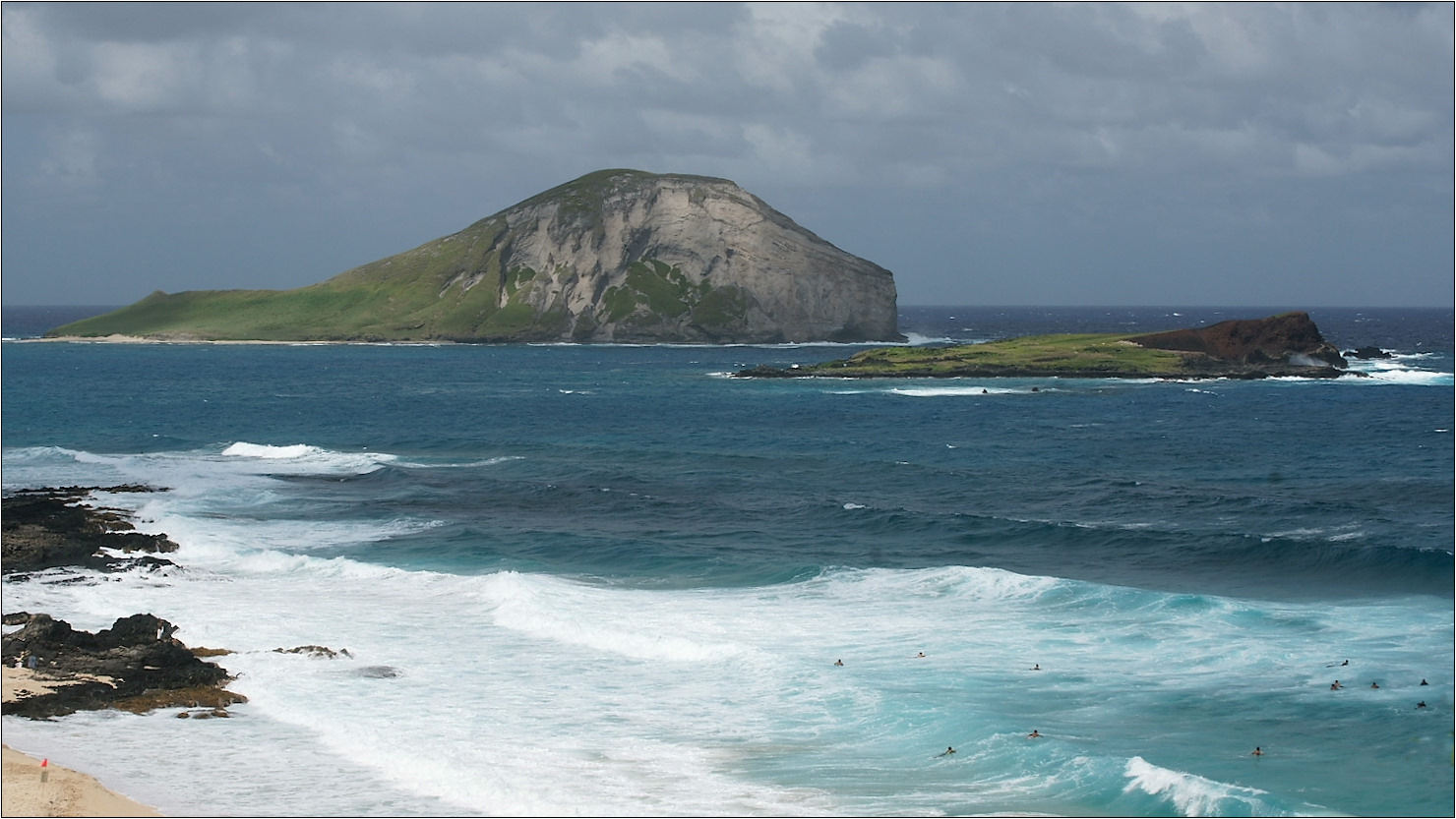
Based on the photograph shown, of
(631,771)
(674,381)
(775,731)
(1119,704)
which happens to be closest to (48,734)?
(631,771)

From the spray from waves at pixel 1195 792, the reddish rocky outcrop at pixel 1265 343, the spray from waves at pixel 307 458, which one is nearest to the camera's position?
the spray from waves at pixel 1195 792

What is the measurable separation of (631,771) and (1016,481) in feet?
118

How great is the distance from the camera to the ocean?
72.2 feet

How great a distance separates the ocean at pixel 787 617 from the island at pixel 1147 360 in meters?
43.0

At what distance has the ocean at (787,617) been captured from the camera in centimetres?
2202

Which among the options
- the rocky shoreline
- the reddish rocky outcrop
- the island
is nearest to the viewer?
the rocky shoreline

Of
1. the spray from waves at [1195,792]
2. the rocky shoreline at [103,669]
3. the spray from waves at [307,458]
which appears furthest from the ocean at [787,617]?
the rocky shoreline at [103,669]

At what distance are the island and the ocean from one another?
4297 cm

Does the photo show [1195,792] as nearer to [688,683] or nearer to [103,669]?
[688,683]

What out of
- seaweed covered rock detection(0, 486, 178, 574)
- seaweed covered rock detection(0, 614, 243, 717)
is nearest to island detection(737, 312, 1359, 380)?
seaweed covered rock detection(0, 486, 178, 574)

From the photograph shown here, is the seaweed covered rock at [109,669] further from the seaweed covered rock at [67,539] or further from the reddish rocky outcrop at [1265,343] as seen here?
the reddish rocky outcrop at [1265,343]

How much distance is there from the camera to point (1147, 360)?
119875 mm

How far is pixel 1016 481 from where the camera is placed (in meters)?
55.6

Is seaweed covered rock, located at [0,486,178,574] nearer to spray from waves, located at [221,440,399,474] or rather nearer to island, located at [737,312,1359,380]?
spray from waves, located at [221,440,399,474]
